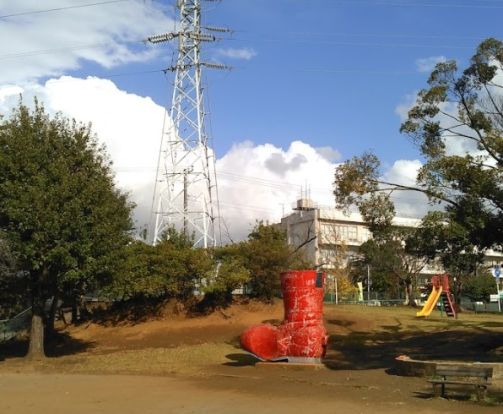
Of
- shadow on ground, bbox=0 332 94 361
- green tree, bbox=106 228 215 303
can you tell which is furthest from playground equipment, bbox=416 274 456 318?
shadow on ground, bbox=0 332 94 361

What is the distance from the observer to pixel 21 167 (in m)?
20.6

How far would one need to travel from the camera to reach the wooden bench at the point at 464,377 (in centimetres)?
1148

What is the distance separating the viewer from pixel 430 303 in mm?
38688

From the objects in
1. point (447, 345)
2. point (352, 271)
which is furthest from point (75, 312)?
point (352, 271)

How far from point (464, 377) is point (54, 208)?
528 inches

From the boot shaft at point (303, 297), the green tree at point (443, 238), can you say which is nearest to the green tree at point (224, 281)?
the boot shaft at point (303, 297)

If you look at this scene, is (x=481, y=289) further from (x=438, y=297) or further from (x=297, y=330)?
(x=297, y=330)

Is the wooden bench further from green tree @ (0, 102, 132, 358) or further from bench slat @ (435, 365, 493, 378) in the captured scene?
green tree @ (0, 102, 132, 358)

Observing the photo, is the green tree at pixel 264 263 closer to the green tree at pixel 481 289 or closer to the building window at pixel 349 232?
the green tree at pixel 481 289

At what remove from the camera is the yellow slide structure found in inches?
1461

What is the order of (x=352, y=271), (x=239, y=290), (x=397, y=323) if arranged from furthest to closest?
(x=352, y=271) < (x=239, y=290) < (x=397, y=323)

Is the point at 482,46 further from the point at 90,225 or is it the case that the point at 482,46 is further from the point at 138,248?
the point at 138,248

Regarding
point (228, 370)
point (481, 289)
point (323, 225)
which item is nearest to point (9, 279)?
point (228, 370)

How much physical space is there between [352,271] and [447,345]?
64575 millimetres
